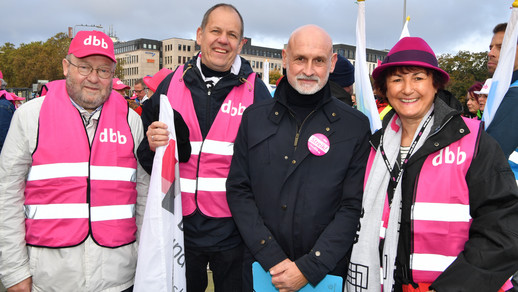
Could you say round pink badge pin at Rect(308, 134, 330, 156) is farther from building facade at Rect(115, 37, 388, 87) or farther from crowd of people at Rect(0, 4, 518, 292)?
building facade at Rect(115, 37, 388, 87)

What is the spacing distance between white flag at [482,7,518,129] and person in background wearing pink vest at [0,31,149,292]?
2.67 m

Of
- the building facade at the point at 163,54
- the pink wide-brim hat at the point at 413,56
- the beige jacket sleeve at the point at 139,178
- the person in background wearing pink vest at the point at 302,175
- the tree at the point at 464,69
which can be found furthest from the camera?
the building facade at the point at 163,54

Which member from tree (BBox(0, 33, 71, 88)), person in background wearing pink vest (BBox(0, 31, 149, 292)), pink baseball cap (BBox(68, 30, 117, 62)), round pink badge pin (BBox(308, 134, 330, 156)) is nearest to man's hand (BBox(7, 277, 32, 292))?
person in background wearing pink vest (BBox(0, 31, 149, 292))

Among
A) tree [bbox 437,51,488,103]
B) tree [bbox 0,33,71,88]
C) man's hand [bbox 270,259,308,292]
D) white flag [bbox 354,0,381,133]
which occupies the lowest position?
man's hand [bbox 270,259,308,292]

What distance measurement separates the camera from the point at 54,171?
8.25ft

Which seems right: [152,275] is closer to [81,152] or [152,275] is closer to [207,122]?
[81,152]

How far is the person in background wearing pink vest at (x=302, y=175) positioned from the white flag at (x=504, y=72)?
108 centimetres

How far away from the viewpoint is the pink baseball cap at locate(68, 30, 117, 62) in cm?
269

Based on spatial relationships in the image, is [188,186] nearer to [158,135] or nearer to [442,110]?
[158,135]

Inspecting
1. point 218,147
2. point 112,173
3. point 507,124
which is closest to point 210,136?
point 218,147

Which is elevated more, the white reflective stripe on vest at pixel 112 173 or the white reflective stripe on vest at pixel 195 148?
the white reflective stripe on vest at pixel 195 148

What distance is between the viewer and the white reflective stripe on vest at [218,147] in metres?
2.88

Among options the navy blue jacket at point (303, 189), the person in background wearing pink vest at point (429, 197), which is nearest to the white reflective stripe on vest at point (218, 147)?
the navy blue jacket at point (303, 189)

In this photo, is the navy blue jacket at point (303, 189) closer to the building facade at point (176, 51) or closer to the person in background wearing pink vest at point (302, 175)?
the person in background wearing pink vest at point (302, 175)
